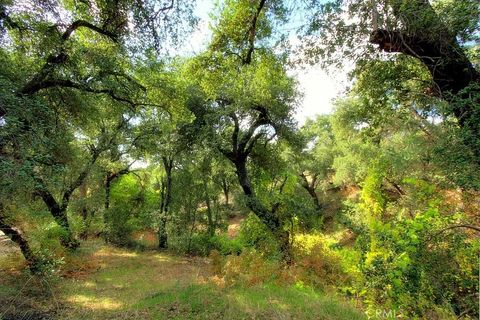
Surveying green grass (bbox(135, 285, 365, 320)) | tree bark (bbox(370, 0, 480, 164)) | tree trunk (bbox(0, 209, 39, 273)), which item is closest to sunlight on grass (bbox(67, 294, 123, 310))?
green grass (bbox(135, 285, 365, 320))

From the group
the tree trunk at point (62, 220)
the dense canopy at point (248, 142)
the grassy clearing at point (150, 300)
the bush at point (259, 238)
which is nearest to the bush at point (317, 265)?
the dense canopy at point (248, 142)

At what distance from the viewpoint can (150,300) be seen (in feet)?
23.9

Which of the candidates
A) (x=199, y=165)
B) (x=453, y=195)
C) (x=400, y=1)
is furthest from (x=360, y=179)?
(x=400, y=1)

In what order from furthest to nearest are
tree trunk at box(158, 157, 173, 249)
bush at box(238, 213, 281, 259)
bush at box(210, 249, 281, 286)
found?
tree trunk at box(158, 157, 173, 249)
bush at box(238, 213, 281, 259)
bush at box(210, 249, 281, 286)

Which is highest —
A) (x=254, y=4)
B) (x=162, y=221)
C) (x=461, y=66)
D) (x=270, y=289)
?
(x=254, y=4)

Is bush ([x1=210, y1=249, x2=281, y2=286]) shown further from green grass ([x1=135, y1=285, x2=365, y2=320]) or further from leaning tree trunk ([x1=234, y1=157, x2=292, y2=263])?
leaning tree trunk ([x1=234, y1=157, x2=292, y2=263])

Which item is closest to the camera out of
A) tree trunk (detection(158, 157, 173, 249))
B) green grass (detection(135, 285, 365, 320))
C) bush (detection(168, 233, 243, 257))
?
green grass (detection(135, 285, 365, 320))

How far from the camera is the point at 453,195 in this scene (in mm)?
6348

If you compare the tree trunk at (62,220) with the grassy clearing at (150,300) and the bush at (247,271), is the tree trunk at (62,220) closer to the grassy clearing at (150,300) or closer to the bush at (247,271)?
the grassy clearing at (150,300)

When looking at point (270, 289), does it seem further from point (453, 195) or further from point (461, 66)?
point (461, 66)

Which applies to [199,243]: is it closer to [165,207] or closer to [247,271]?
[165,207]

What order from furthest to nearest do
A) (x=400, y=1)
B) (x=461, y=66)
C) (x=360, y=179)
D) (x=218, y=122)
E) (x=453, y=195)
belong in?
(x=360, y=179)
(x=218, y=122)
(x=453, y=195)
(x=461, y=66)
(x=400, y=1)

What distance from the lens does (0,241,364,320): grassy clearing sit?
5480 mm

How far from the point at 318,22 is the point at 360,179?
660 inches
